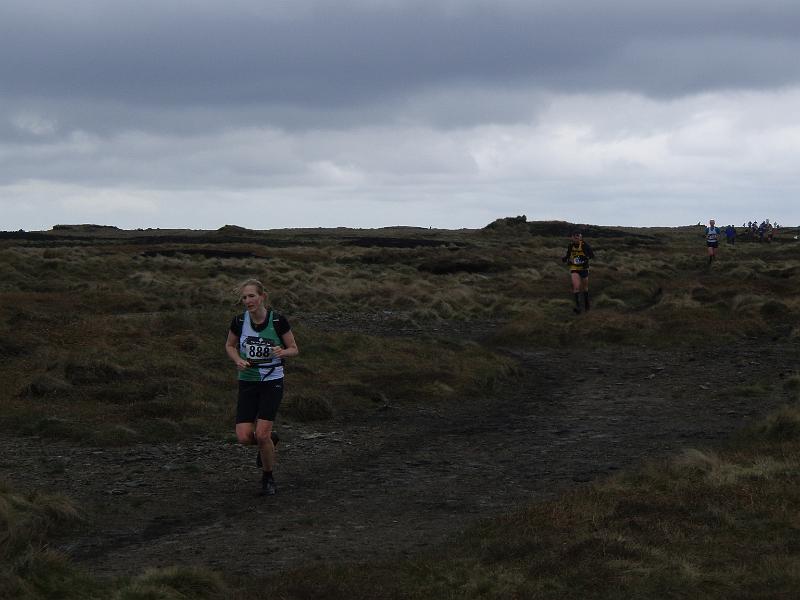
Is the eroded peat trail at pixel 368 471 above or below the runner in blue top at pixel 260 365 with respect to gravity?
below

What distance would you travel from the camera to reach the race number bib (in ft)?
31.2

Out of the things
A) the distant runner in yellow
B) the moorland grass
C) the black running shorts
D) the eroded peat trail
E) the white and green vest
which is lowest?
the eroded peat trail

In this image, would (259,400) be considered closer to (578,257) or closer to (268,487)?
(268,487)

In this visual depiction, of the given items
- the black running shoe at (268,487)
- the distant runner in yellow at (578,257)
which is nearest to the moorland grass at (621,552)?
the black running shoe at (268,487)

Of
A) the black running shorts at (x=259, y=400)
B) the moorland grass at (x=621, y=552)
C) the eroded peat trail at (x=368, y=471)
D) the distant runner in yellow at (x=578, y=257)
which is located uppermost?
the distant runner in yellow at (x=578, y=257)

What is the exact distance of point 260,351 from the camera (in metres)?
9.50

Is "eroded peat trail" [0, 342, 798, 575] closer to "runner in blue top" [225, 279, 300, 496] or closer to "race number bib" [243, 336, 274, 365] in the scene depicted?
"runner in blue top" [225, 279, 300, 496]

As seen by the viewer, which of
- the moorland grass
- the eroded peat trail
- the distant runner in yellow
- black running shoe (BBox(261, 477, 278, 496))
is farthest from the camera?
the distant runner in yellow

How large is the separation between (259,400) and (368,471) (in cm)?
174

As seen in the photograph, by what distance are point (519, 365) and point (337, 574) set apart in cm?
1285

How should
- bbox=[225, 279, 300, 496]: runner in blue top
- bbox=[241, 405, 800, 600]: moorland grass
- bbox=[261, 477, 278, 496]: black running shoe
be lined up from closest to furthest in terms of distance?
1. bbox=[241, 405, 800, 600]: moorland grass
2. bbox=[225, 279, 300, 496]: runner in blue top
3. bbox=[261, 477, 278, 496]: black running shoe

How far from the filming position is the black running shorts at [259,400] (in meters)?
9.58

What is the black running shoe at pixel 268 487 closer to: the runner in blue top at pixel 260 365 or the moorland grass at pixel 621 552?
→ the runner in blue top at pixel 260 365

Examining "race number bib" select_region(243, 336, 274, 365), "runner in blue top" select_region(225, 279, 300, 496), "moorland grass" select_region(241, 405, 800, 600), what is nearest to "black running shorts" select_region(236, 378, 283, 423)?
"runner in blue top" select_region(225, 279, 300, 496)
